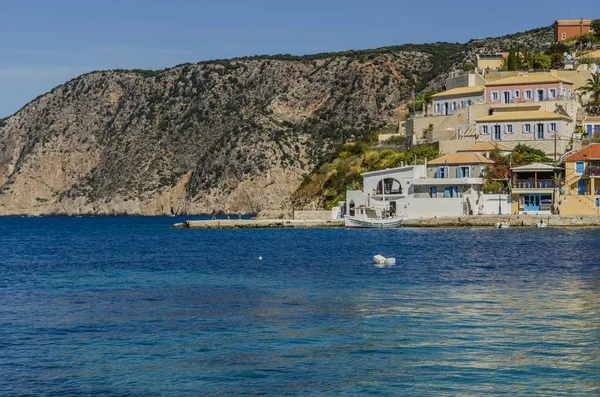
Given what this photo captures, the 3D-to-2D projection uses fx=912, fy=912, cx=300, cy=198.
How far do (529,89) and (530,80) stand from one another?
3.44 feet

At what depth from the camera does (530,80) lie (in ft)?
292

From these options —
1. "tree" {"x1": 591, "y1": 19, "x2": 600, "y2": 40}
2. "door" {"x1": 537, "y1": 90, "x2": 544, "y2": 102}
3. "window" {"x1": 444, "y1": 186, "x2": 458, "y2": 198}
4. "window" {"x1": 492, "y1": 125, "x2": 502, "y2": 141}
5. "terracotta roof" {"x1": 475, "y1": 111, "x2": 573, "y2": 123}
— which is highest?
"tree" {"x1": 591, "y1": 19, "x2": 600, "y2": 40}

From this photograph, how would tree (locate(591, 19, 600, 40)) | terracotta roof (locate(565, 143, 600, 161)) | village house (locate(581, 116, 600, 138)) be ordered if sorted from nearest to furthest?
terracotta roof (locate(565, 143, 600, 161))
village house (locate(581, 116, 600, 138))
tree (locate(591, 19, 600, 40))

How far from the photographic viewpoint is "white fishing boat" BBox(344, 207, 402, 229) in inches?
3169

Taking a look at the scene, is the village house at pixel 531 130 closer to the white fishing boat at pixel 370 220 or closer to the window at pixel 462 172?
the window at pixel 462 172

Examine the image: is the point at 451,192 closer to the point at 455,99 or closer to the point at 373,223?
the point at 373,223

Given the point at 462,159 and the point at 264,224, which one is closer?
the point at 462,159

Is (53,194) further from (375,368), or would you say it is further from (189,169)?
(375,368)

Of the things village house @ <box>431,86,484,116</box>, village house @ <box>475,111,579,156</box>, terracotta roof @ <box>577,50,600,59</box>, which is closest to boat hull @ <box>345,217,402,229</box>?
village house @ <box>475,111,579,156</box>

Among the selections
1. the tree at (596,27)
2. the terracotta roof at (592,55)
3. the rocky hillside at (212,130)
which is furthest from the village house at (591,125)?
the rocky hillside at (212,130)

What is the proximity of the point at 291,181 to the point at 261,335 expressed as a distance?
433ft

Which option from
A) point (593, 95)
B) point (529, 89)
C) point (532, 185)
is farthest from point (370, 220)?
point (593, 95)

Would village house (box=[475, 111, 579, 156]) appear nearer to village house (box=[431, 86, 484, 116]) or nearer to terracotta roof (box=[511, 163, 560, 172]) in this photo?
terracotta roof (box=[511, 163, 560, 172])

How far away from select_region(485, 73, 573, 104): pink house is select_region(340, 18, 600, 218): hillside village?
0.32 feet
